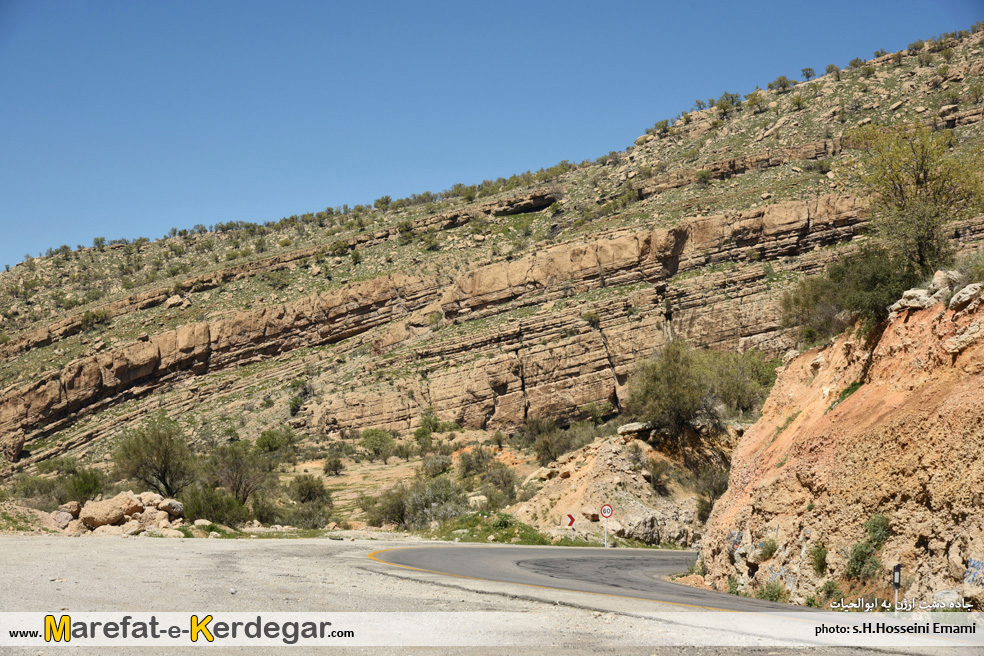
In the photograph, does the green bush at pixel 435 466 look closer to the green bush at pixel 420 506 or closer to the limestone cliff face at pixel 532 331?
the green bush at pixel 420 506

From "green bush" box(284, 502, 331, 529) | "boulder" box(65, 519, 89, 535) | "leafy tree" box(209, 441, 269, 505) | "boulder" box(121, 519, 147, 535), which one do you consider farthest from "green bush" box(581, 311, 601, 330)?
"boulder" box(65, 519, 89, 535)

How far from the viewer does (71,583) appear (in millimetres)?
12141

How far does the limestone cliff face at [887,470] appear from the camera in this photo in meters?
10.5

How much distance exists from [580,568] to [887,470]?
841cm

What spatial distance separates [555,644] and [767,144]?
74.2 metres

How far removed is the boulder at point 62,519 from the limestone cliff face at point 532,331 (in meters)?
34.1

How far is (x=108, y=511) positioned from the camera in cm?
2759

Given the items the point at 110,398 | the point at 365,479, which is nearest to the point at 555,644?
the point at 365,479

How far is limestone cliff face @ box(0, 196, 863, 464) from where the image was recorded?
2312 inches

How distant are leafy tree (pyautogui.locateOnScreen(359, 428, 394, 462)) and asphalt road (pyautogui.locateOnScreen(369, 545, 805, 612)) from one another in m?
32.5

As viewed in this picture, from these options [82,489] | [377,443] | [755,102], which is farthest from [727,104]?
[82,489]

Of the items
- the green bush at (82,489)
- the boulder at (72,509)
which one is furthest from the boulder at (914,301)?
the green bush at (82,489)

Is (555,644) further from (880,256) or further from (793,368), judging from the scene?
(793,368)

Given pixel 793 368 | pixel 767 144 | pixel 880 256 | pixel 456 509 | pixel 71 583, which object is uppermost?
pixel 767 144
